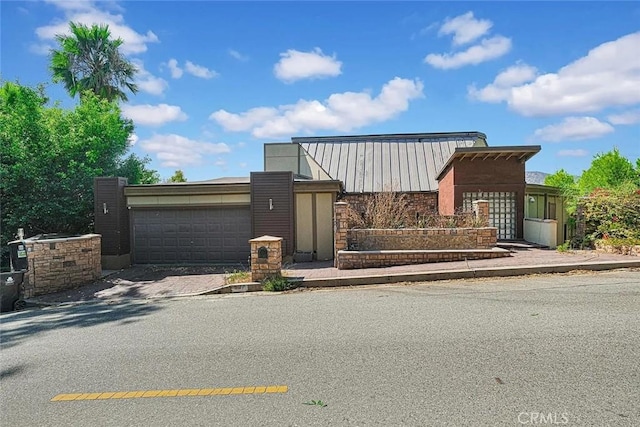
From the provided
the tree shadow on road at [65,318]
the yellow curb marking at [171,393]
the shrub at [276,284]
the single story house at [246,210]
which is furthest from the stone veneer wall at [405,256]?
the yellow curb marking at [171,393]

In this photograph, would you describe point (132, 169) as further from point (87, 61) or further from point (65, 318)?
point (65, 318)

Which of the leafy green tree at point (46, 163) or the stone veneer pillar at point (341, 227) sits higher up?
the leafy green tree at point (46, 163)

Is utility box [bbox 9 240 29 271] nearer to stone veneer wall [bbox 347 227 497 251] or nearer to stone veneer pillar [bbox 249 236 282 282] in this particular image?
stone veneer pillar [bbox 249 236 282 282]

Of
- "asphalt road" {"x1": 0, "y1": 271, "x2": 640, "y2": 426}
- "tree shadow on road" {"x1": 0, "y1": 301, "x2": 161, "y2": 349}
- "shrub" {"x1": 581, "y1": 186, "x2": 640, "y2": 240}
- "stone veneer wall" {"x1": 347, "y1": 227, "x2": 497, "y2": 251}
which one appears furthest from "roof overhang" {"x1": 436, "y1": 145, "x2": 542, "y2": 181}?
"tree shadow on road" {"x1": 0, "y1": 301, "x2": 161, "y2": 349}

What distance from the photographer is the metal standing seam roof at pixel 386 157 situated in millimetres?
17609

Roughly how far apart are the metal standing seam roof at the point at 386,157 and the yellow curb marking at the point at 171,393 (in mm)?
12887

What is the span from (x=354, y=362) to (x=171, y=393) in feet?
6.11

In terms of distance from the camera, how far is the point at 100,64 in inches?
815

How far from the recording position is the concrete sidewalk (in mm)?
9117

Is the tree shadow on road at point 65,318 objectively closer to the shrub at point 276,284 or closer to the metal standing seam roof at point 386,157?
the shrub at point 276,284

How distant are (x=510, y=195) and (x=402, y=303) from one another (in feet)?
30.2

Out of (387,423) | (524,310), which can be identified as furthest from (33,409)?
(524,310)

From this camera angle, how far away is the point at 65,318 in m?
7.60

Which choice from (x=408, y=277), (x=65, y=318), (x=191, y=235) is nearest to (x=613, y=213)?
(x=408, y=277)
